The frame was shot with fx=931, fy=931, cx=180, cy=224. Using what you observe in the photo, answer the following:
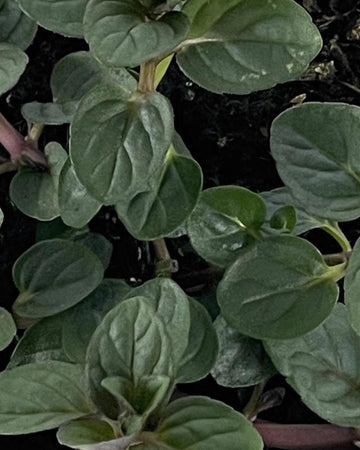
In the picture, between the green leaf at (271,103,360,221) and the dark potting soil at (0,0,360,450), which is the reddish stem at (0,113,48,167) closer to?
the dark potting soil at (0,0,360,450)

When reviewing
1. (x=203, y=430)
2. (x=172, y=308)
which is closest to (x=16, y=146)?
(x=172, y=308)

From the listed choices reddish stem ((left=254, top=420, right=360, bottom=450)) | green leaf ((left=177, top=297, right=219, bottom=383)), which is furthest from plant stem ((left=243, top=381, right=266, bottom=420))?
green leaf ((left=177, top=297, right=219, bottom=383))

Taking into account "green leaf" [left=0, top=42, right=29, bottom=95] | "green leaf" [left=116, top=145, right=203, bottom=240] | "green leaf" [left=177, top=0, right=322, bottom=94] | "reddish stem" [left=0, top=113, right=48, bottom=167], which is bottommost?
"green leaf" [left=116, top=145, right=203, bottom=240]

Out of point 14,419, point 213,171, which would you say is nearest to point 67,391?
point 14,419

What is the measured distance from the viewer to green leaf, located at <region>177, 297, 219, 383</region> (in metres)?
0.84

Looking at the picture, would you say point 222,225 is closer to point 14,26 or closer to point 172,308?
point 172,308

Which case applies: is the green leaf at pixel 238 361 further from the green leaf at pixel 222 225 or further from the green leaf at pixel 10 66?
the green leaf at pixel 10 66

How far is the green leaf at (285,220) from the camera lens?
892mm

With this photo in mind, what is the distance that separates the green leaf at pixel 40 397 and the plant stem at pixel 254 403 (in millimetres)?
238

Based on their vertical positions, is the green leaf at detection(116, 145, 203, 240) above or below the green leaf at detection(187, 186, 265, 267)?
above

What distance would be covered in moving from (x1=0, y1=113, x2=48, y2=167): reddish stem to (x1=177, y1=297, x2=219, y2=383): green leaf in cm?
25

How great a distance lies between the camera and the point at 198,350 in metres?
0.85

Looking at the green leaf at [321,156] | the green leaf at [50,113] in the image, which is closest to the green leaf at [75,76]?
the green leaf at [50,113]

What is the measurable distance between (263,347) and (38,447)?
11.8 inches
